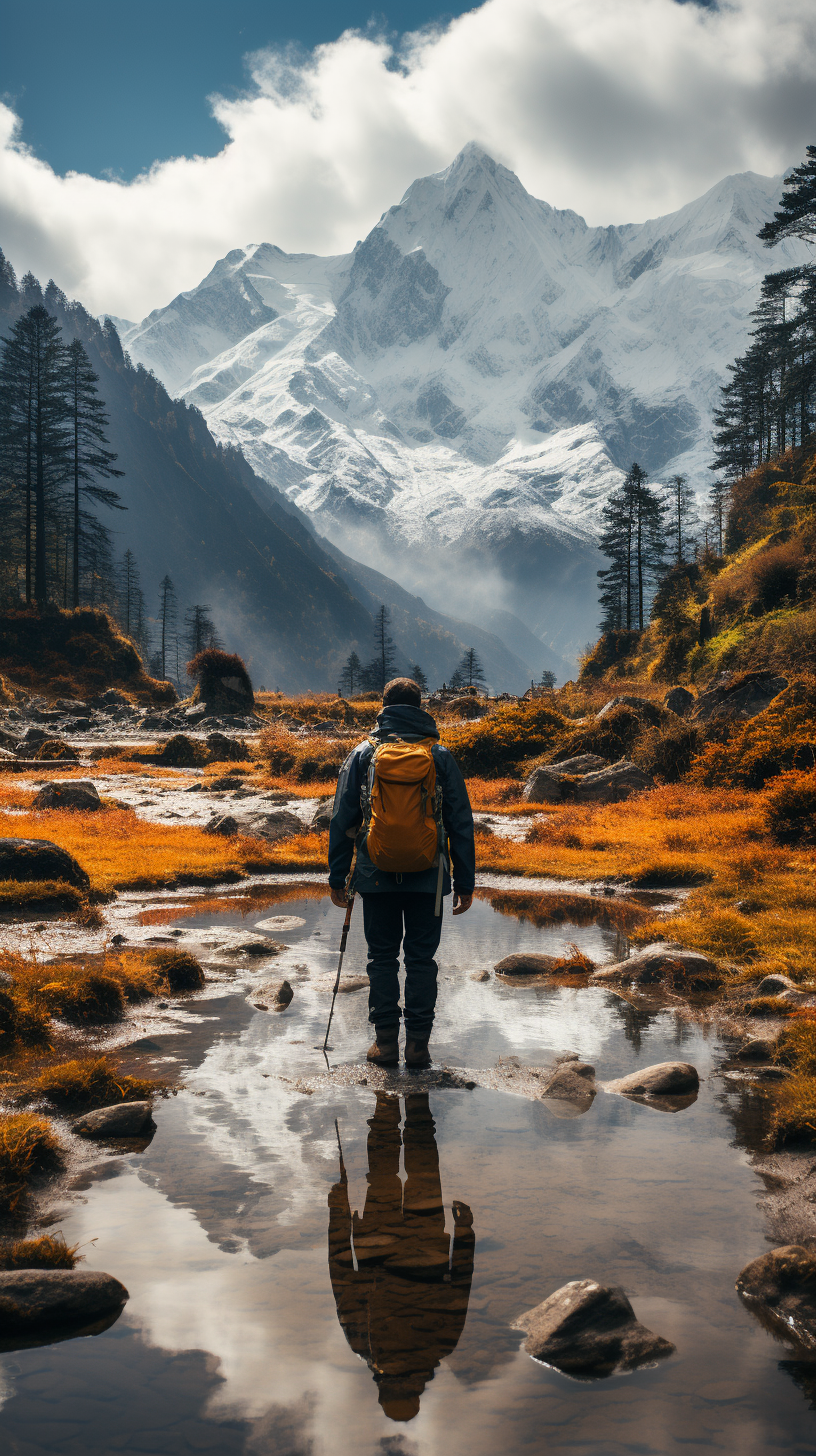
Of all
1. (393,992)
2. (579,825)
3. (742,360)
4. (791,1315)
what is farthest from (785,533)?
(742,360)

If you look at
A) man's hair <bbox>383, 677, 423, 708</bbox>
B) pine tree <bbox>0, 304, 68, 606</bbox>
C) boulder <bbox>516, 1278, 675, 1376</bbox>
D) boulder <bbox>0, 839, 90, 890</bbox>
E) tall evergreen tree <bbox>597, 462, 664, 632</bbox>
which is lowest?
boulder <bbox>516, 1278, 675, 1376</bbox>

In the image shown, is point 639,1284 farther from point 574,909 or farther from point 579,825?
point 579,825

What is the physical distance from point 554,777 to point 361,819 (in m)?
15.8

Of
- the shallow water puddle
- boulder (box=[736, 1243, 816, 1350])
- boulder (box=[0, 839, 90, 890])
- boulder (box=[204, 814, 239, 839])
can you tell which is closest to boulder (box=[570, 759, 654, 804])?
boulder (box=[204, 814, 239, 839])

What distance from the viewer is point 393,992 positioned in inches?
255

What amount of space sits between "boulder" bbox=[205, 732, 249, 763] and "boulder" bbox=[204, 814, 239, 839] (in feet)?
48.7

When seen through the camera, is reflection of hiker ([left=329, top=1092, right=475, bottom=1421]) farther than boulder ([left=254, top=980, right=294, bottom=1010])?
No

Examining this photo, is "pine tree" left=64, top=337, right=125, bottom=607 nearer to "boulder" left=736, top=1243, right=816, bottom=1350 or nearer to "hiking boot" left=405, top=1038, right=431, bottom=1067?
"hiking boot" left=405, top=1038, right=431, bottom=1067

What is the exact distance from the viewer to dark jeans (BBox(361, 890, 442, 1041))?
633 centimetres

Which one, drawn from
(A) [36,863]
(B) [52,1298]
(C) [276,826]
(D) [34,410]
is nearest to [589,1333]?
(B) [52,1298]

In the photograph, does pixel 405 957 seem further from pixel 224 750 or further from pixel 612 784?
pixel 224 750

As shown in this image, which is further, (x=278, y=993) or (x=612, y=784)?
(x=612, y=784)

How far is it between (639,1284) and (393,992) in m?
3.00

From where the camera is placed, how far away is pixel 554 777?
71.4ft
